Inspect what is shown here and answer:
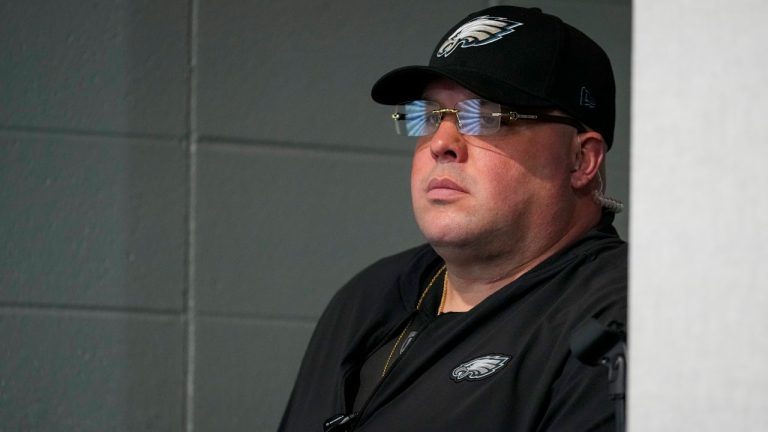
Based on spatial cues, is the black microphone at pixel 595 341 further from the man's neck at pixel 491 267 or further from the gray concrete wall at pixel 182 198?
the gray concrete wall at pixel 182 198

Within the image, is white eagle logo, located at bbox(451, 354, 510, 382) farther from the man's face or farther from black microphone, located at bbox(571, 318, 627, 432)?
black microphone, located at bbox(571, 318, 627, 432)

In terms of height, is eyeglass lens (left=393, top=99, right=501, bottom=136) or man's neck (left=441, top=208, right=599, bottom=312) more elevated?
eyeglass lens (left=393, top=99, right=501, bottom=136)

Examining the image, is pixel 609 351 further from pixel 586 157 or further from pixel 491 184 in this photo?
pixel 586 157

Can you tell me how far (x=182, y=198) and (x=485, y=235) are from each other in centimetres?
105

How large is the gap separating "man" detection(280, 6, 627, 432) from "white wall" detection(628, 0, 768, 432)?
85 centimetres

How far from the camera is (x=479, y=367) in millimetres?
1488

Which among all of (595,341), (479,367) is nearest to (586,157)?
(479,367)

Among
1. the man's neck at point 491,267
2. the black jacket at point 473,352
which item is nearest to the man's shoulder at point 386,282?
the black jacket at point 473,352

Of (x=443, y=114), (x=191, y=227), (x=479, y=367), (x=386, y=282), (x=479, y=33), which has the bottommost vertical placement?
(x=479, y=367)

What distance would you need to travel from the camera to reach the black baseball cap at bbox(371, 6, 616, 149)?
1655mm

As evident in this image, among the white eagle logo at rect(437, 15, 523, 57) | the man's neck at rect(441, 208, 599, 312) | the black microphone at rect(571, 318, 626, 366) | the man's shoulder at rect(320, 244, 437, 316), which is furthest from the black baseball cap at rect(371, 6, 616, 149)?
the black microphone at rect(571, 318, 626, 366)

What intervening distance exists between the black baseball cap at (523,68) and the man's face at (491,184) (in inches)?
1.6

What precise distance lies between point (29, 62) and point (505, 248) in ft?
4.32

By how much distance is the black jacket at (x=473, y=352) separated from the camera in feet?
4.53
